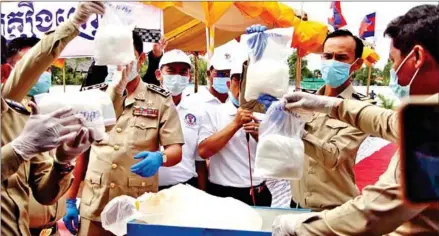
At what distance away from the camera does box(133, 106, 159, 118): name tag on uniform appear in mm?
2527

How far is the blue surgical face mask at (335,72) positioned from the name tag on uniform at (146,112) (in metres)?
0.84

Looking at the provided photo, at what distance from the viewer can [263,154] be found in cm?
190

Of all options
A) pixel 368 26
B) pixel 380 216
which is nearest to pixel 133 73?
pixel 380 216

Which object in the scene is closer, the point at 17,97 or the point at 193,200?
the point at 17,97

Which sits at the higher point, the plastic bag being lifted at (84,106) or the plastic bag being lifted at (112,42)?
the plastic bag being lifted at (112,42)

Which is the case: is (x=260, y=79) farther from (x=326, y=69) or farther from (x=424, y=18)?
(x=424, y=18)

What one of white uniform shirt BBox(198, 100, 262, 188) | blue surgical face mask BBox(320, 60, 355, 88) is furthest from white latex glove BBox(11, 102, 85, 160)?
white uniform shirt BBox(198, 100, 262, 188)

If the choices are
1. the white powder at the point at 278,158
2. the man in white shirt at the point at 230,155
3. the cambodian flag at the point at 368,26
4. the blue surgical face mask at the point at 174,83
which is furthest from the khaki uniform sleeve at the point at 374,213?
the cambodian flag at the point at 368,26

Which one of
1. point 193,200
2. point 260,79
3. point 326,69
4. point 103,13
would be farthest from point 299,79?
point 103,13

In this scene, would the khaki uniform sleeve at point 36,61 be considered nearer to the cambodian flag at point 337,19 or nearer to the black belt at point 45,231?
the black belt at point 45,231

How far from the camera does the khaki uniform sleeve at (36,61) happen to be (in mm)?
1717

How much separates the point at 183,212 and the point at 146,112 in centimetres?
70

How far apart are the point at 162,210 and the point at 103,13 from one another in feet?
2.54

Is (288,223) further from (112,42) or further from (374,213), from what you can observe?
(112,42)
